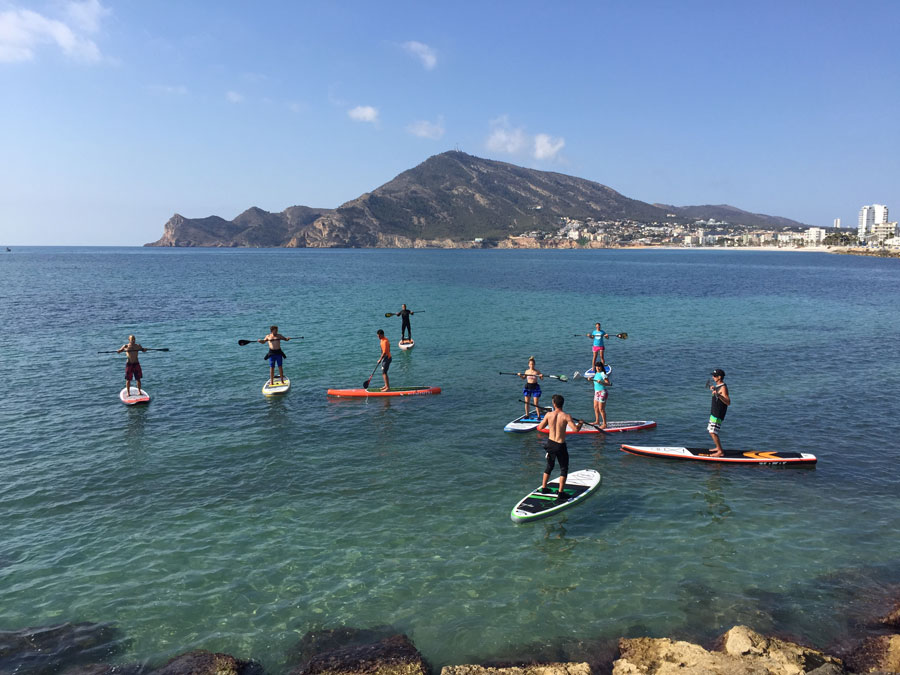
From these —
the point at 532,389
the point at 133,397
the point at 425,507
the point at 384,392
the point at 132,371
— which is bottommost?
the point at 425,507

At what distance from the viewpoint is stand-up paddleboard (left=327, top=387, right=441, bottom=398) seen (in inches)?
932

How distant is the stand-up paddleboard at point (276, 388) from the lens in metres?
23.7

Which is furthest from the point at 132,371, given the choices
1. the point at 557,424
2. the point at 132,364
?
the point at 557,424

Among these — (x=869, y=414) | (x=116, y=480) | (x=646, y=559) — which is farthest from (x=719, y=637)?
(x=869, y=414)

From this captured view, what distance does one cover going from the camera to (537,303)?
203 feet

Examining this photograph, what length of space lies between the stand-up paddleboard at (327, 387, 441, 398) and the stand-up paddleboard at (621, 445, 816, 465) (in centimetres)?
986

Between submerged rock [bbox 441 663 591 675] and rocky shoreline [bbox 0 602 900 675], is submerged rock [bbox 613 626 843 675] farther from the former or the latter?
submerged rock [bbox 441 663 591 675]

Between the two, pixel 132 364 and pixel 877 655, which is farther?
pixel 132 364

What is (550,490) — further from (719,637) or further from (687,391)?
(687,391)

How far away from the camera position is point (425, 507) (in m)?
13.8

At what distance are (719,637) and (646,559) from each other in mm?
2476

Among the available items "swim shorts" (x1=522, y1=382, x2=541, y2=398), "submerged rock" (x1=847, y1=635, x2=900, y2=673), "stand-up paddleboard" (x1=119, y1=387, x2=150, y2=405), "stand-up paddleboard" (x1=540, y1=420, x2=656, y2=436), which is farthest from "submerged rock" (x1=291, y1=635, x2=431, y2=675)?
"stand-up paddleboard" (x1=119, y1=387, x2=150, y2=405)

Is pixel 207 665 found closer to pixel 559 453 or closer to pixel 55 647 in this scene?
pixel 55 647

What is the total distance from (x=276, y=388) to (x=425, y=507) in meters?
12.5
